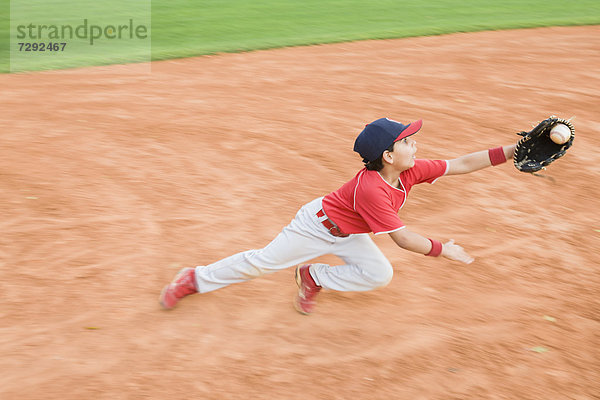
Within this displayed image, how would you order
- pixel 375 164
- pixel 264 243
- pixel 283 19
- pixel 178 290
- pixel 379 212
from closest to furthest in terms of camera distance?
pixel 379 212 → pixel 375 164 → pixel 178 290 → pixel 264 243 → pixel 283 19

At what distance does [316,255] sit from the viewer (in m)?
4.42

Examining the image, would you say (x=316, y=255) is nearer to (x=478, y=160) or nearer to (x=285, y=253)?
(x=285, y=253)

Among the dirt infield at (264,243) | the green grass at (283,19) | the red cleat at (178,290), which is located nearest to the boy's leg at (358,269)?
the dirt infield at (264,243)

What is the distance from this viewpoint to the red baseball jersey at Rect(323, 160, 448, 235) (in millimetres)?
3957

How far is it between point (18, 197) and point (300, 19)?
10471 mm

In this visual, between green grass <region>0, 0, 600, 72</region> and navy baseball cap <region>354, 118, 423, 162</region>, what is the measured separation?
8.32m

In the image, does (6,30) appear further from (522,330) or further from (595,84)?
(522,330)

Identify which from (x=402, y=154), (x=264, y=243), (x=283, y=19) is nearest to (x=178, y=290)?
(x=264, y=243)

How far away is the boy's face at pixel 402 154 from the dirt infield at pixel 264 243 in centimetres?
128

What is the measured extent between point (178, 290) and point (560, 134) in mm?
2911

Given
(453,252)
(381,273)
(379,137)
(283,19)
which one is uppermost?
(283,19)

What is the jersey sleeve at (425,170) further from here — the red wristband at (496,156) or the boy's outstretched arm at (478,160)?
the red wristband at (496,156)

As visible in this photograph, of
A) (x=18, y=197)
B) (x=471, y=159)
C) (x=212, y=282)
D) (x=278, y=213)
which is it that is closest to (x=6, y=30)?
(x=18, y=197)

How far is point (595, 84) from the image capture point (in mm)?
10625
